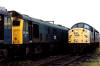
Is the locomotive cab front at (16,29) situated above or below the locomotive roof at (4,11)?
below

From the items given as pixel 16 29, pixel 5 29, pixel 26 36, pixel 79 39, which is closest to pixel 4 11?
pixel 5 29

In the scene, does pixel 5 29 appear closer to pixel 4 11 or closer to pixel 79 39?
pixel 4 11

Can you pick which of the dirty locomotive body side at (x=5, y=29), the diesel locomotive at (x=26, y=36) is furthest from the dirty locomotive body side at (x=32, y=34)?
the dirty locomotive body side at (x=5, y=29)

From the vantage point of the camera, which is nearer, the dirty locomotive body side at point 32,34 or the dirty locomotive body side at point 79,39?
the dirty locomotive body side at point 32,34

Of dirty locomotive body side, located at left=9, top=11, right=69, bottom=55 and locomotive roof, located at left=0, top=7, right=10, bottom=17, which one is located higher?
locomotive roof, located at left=0, top=7, right=10, bottom=17

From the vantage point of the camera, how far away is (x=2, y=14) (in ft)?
42.8

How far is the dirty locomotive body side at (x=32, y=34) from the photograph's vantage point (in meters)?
13.3

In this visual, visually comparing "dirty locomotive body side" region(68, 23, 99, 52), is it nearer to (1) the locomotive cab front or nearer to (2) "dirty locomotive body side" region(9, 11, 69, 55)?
(2) "dirty locomotive body side" region(9, 11, 69, 55)

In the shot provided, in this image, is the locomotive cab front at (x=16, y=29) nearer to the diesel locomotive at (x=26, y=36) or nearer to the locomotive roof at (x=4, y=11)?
the diesel locomotive at (x=26, y=36)

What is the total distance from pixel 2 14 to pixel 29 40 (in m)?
2.96

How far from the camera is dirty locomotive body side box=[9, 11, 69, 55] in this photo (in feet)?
Answer: 43.6

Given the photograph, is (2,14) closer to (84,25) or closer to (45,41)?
(45,41)

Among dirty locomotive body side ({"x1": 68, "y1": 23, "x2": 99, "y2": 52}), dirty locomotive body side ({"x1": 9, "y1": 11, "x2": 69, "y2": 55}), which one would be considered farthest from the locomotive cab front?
dirty locomotive body side ({"x1": 68, "y1": 23, "x2": 99, "y2": 52})

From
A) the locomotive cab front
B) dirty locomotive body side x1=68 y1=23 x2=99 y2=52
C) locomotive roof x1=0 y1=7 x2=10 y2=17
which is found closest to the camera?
locomotive roof x1=0 y1=7 x2=10 y2=17
